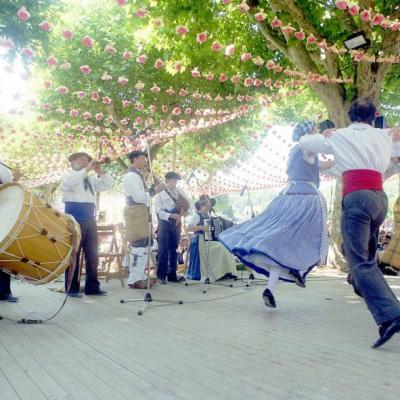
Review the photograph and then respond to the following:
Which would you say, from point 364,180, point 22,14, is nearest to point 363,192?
point 364,180

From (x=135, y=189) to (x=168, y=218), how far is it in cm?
116

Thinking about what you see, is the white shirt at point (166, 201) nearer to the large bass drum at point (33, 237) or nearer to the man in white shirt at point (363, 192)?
the large bass drum at point (33, 237)

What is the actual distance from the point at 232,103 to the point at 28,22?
6.80 metres

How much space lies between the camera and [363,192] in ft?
10.9

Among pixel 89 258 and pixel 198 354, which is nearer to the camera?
pixel 198 354

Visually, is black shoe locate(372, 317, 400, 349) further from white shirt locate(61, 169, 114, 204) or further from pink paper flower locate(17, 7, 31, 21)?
pink paper flower locate(17, 7, 31, 21)

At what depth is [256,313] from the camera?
445 cm

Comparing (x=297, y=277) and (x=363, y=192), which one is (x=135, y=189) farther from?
(x=363, y=192)

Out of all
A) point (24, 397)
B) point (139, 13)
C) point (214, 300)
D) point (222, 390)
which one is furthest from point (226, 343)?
point (139, 13)

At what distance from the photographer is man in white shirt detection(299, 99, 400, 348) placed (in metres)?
3.21

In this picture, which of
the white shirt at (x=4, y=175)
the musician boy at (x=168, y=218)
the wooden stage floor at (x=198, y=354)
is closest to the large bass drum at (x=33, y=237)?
the wooden stage floor at (x=198, y=354)

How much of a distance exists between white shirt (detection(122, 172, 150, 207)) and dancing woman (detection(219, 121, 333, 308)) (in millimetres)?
1770

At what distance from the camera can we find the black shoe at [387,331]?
9.81 feet

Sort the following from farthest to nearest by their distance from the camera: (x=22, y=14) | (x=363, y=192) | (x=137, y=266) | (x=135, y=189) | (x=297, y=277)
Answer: (x=137, y=266), (x=135, y=189), (x=22, y=14), (x=297, y=277), (x=363, y=192)
